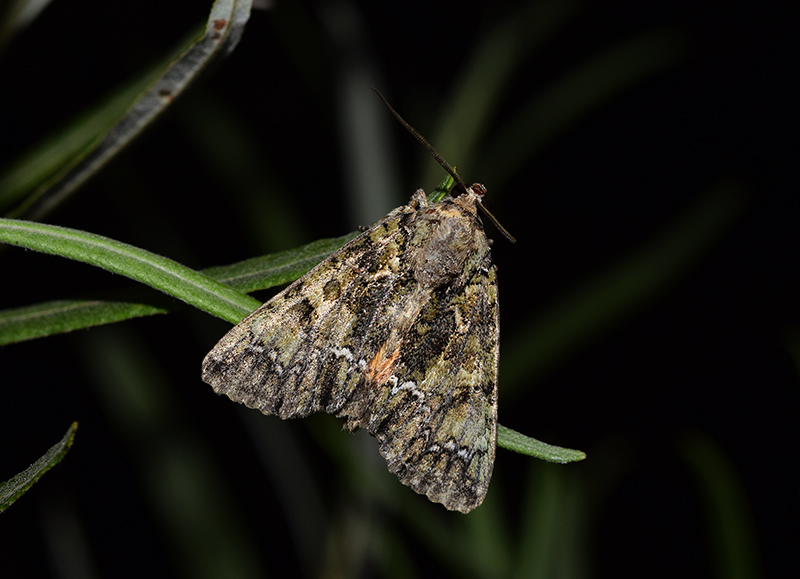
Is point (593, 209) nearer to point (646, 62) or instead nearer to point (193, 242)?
point (646, 62)

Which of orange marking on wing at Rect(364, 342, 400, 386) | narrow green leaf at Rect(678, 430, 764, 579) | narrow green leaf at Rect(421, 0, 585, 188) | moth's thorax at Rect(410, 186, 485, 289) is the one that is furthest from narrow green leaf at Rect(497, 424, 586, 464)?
narrow green leaf at Rect(421, 0, 585, 188)

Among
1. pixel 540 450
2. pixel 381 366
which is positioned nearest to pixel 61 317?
pixel 381 366

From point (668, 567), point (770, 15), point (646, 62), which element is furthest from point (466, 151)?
point (668, 567)

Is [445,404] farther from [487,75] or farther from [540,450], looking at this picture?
[487,75]

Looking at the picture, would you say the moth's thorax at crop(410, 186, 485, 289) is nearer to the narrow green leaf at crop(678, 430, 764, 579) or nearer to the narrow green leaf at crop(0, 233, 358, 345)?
the narrow green leaf at crop(0, 233, 358, 345)

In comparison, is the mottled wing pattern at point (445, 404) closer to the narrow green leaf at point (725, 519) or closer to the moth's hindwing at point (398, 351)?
the moth's hindwing at point (398, 351)

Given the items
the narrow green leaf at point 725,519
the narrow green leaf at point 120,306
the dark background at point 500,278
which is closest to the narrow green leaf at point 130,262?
the narrow green leaf at point 120,306

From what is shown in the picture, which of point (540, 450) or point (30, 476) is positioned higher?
point (540, 450)
